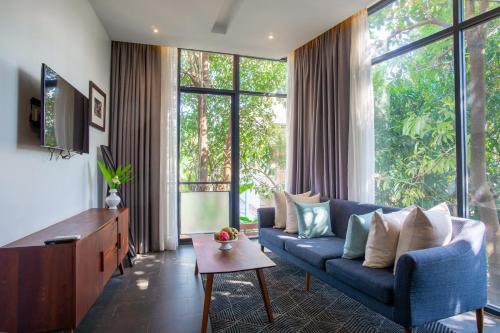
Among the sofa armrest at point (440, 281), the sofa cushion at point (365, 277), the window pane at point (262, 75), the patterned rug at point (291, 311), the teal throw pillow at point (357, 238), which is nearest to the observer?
the sofa armrest at point (440, 281)

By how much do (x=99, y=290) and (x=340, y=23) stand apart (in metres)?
3.86

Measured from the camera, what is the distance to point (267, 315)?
2332mm

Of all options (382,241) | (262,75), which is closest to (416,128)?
(382,241)

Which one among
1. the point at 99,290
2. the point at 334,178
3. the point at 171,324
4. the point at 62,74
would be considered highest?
the point at 62,74

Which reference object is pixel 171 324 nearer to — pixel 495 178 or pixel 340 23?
pixel 495 178

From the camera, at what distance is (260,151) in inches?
196

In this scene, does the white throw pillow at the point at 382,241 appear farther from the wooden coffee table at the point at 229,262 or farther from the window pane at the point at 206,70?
the window pane at the point at 206,70

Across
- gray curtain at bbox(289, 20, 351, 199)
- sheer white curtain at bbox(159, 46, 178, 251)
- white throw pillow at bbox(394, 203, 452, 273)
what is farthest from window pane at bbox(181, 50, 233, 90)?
white throw pillow at bbox(394, 203, 452, 273)

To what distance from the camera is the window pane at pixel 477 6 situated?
2363 mm

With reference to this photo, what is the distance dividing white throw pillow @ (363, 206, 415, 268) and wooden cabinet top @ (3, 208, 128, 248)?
2052mm

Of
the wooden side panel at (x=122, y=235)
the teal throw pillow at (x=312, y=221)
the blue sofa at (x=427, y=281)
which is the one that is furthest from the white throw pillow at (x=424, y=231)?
the wooden side panel at (x=122, y=235)

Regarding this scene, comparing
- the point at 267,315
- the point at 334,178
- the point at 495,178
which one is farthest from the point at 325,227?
the point at 495,178

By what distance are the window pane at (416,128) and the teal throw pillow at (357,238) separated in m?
0.87

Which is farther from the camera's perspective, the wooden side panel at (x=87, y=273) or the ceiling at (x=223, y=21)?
→ the ceiling at (x=223, y=21)
